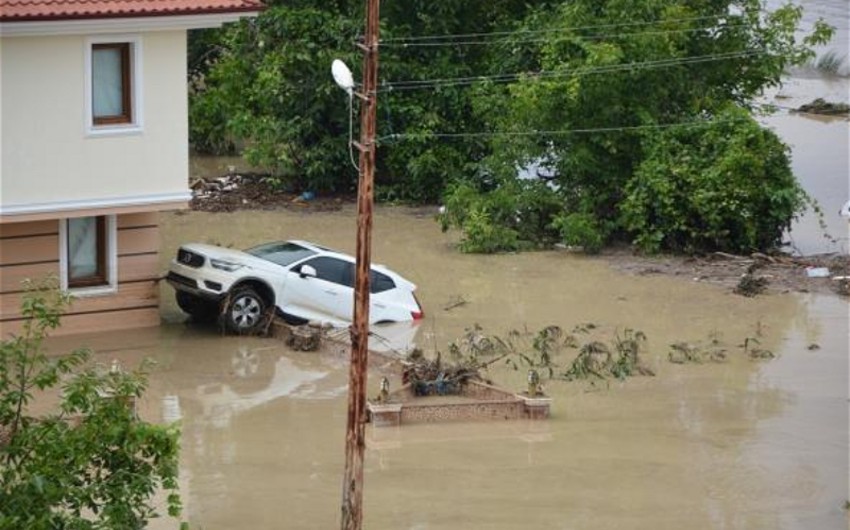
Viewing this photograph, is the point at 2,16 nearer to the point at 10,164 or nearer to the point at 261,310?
the point at 10,164

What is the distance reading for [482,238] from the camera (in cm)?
3122

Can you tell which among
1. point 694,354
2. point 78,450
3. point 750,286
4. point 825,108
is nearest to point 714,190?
point 750,286

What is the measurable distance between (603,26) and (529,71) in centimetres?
207

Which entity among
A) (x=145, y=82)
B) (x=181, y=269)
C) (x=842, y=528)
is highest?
(x=145, y=82)

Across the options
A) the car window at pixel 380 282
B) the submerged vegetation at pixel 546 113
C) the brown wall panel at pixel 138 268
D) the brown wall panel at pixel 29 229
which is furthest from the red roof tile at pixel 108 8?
the submerged vegetation at pixel 546 113

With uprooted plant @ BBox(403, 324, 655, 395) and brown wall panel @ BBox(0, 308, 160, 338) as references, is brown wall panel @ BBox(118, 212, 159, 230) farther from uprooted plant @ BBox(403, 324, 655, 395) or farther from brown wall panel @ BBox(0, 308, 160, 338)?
uprooted plant @ BBox(403, 324, 655, 395)

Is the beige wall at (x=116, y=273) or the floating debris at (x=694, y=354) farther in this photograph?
the floating debris at (x=694, y=354)

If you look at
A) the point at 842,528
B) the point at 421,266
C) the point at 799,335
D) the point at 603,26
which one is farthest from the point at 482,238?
the point at 842,528

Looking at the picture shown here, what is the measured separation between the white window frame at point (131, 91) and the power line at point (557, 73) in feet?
28.9

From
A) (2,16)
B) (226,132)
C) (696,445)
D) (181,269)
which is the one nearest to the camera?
(696,445)

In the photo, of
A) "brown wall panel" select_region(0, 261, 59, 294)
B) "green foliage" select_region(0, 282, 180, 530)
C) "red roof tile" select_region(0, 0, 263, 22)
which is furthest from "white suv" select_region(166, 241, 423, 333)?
"green foliage" select_region(0, 282, 180, 530)

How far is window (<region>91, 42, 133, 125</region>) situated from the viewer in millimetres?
24875

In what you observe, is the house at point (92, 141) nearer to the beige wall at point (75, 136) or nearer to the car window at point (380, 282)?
the beige wall at point (75, 136)

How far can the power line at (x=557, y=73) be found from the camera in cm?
3158
